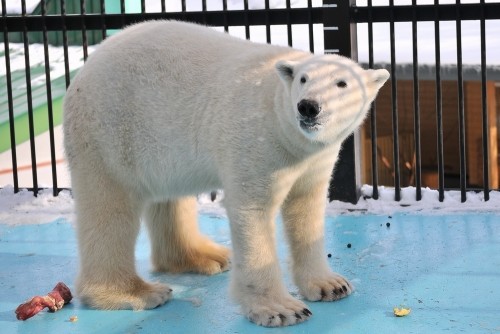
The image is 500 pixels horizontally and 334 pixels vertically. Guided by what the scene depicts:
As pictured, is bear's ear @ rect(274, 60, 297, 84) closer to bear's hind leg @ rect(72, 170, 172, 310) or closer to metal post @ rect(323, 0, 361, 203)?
bear's hind leg @ rect(72, 170, 172, 310)

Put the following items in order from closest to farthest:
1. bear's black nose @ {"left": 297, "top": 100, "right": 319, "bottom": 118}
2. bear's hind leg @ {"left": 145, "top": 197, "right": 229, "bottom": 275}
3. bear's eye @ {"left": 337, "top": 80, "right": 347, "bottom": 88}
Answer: bear's black nose @ {"left": 297, "top": 100, "right": 319, "bottom": 118} → bear's eye @ {"left": 337, "top": 80, "right": 347, "bottom": 88} → bear's hind leg @ {"left": 145, "top": 197, "right": 229, "bottom": 275}

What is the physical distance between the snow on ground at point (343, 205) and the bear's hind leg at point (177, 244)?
1165 millimetres

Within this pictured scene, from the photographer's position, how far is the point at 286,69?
3613mm

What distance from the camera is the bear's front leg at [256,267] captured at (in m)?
3.75

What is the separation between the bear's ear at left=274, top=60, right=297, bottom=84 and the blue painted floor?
101 centimetres

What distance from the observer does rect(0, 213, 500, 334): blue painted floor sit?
12.4 feet

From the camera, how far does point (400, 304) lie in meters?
3.96

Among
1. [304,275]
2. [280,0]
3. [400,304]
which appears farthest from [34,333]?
Result: [280,0]

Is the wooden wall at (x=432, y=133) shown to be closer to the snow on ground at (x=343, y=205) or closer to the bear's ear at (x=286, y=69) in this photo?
the snow on ground at (x=343, y=205)

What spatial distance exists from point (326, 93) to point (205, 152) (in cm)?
70

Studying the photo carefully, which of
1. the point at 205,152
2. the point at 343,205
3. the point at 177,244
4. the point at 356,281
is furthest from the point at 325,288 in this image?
the point at 343,205

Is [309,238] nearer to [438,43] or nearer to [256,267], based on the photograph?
[256,267]

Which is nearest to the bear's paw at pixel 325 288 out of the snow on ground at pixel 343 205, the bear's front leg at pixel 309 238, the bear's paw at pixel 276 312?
the bear's front leg at pixel 309 238

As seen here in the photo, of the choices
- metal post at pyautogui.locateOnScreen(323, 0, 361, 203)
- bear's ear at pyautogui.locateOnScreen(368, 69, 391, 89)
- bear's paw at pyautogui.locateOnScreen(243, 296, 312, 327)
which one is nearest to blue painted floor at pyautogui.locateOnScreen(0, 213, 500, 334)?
bear's paw at pyautogui.locateOnScreen(243, 296, 312, 327)
